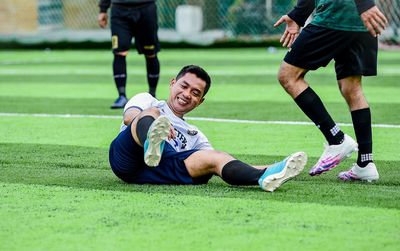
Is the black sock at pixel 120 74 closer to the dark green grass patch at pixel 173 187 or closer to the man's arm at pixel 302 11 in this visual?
the dark green grass patch at pixel 173 187

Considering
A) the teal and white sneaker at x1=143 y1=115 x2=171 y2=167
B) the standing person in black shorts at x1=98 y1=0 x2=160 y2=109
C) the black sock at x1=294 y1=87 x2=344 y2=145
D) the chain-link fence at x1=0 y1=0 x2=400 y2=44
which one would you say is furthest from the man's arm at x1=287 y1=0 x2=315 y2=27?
the chain-link fence at x1=0 y1=0 x2=400 y2=44

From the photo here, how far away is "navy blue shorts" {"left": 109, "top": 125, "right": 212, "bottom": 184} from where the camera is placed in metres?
5.82

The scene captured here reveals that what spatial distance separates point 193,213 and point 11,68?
1344 centimetres

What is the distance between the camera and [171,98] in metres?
6.11

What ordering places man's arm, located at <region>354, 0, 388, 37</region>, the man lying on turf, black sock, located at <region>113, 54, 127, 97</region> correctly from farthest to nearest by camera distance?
black sock, located at <region>113, 54, 127, 97</region> < man's arm, located at <region>354, 0, 388, 37</region> < the man lying on turf

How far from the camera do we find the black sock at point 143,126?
18.3ft

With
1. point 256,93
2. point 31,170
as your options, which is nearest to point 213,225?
point 31,170

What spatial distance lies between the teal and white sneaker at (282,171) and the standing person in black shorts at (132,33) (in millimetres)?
5838

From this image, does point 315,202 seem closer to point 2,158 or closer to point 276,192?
point 276,192

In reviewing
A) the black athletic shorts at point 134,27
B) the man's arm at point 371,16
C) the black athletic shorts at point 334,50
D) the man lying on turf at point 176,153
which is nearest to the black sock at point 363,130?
the black athletic shorts at point 334,50

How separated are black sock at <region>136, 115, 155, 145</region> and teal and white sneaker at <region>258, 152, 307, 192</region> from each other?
2.17ft

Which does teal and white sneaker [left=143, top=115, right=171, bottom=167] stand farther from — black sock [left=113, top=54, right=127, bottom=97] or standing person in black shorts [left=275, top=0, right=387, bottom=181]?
black sock [left=113, top=54, right=127, bottom=97]

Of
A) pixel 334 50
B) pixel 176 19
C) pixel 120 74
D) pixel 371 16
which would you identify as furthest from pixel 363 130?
pixel 176 19

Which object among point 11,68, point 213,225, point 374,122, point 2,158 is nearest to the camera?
point 213,225
